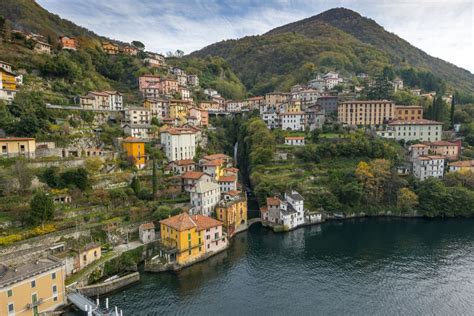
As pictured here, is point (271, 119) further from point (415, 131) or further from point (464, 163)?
point (464, 163)

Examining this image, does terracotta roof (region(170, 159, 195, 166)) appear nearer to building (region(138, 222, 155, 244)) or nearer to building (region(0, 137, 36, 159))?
building (region(138, 222, 155, 244))

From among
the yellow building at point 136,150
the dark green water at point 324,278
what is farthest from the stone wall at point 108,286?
the yellow building at point 136,150

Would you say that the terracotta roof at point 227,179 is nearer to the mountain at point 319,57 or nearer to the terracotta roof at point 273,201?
the terracotta roof at point 273,201

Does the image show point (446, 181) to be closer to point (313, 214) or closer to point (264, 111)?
point (313, 214)

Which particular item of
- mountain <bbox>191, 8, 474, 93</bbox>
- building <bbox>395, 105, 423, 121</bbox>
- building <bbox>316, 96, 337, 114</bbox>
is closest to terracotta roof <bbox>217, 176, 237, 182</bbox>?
building <bbox>316, 96, 337, 114</bbox>

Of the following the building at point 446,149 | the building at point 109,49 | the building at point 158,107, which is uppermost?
the building at point 109,49

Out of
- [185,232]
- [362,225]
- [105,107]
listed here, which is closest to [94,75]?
[105,107]
